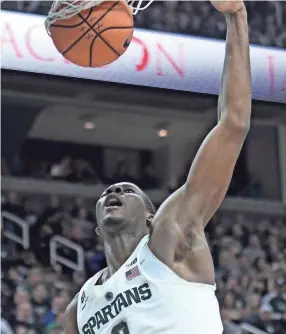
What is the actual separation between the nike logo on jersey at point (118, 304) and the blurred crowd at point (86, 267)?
5.28 metres

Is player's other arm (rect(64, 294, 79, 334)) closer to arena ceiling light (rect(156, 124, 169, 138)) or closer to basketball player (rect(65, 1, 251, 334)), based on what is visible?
basketball player (rect(65, 1, 251, 334))

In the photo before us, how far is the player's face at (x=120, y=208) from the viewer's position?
3.26 meters

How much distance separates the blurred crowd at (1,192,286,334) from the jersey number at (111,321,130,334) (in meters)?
5.39

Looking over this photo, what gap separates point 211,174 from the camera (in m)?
3.01

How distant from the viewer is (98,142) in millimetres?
13852

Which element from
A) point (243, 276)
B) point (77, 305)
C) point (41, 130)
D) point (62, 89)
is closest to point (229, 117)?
point (77, 305)

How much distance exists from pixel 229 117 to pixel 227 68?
0.18 metres

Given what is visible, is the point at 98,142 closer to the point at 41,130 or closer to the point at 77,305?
the point at 41,130

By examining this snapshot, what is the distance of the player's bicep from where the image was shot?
3.01 meters

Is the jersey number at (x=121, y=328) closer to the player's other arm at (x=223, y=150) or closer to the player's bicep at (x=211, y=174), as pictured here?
the player's other arm at (x=223, y=150)

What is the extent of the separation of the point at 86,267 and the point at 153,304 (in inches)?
314

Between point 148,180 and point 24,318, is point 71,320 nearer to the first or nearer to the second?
point 24,318

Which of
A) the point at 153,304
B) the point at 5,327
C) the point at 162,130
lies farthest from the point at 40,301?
the point at 153,304

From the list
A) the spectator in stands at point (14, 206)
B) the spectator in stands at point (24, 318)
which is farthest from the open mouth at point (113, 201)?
the spectator in stands at point (14, 206)
